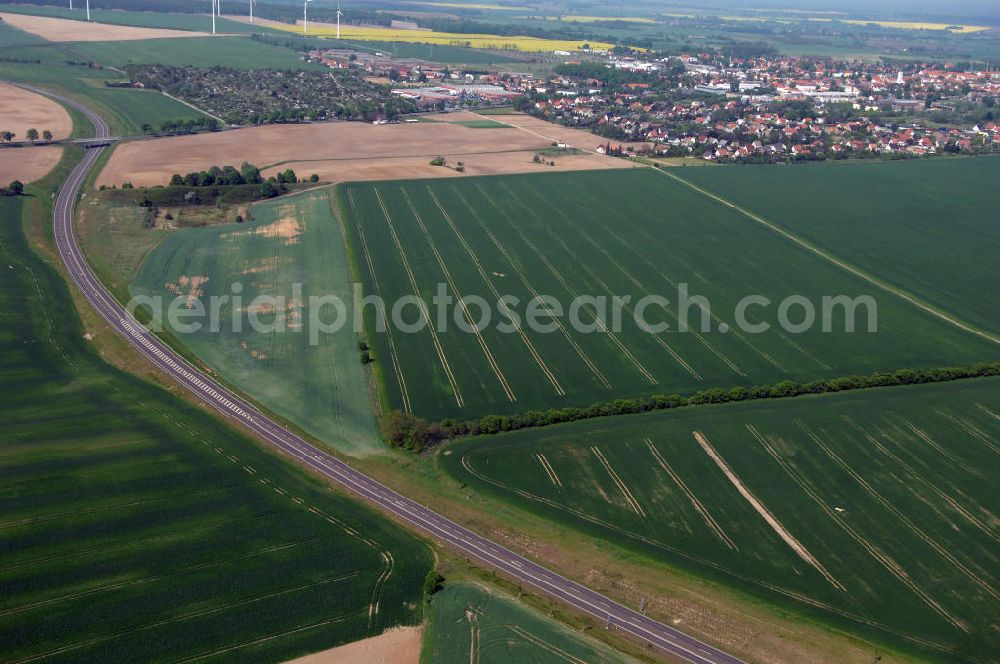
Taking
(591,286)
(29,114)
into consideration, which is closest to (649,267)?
(591,286)

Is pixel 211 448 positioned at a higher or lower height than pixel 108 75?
lower

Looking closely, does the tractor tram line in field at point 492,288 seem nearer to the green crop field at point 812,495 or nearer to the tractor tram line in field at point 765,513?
the green crop field at point 812,495

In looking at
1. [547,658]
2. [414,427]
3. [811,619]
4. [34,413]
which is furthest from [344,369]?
[811,619]

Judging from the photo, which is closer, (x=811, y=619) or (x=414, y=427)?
(x=811, y=619)

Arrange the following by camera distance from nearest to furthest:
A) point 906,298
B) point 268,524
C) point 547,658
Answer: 1. point 547,658
2. point 268,524
3. point 906,298

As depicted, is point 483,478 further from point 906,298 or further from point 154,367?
point 906,298

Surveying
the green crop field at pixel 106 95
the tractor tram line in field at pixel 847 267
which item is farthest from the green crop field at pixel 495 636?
the green crop field at pixel 106 95
